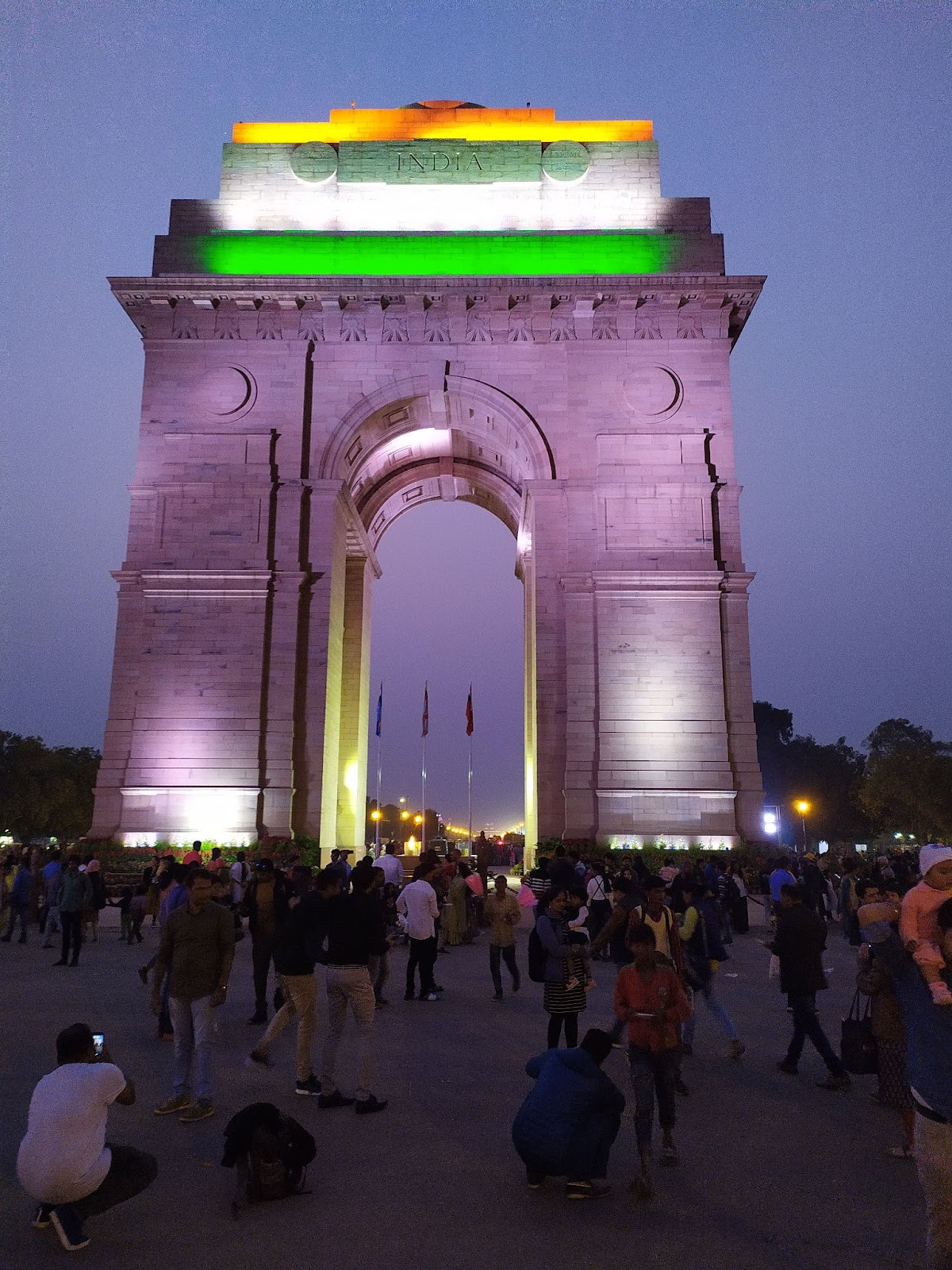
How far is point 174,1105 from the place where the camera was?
6.96 m

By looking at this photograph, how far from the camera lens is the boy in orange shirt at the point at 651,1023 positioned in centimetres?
592

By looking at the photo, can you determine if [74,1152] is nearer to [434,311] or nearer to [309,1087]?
[309,1087]

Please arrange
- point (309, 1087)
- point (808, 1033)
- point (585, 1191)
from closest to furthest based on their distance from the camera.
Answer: point (585, 1191) < point (309, 1087) < point (808, 1033)

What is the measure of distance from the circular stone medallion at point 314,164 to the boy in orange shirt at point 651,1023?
95.5 feet

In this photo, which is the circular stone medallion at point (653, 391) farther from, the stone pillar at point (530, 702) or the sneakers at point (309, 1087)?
the sneakers at point (309, 1087)

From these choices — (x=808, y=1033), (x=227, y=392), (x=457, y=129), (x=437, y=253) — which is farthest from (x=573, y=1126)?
(x=457, y=129)

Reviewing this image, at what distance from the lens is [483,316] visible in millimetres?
27750

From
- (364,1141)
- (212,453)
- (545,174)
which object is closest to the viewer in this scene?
(364,1141)

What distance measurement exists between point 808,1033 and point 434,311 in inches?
931

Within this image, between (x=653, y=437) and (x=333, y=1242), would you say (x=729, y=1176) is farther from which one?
(x=653, y=437)

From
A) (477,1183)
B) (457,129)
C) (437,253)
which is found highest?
(457,129)

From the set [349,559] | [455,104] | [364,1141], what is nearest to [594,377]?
[349,559]

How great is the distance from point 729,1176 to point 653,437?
23.1 meters

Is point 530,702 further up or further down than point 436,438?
further down
